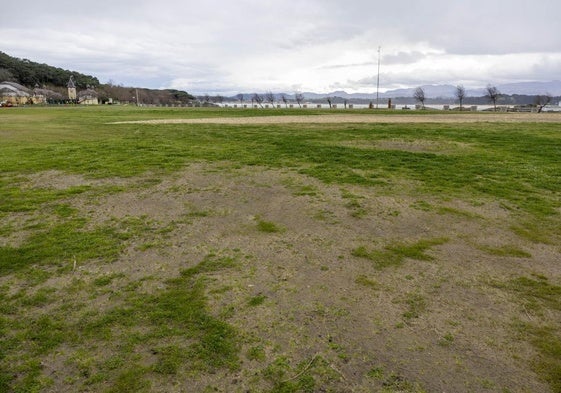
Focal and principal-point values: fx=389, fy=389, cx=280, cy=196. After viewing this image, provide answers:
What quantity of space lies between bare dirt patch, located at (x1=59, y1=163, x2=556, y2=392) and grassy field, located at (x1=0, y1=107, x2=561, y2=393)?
2 centimetres

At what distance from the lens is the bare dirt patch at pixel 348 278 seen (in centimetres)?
333

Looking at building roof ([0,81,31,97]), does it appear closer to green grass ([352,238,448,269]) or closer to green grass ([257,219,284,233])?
green grass ([257,219,284,233])

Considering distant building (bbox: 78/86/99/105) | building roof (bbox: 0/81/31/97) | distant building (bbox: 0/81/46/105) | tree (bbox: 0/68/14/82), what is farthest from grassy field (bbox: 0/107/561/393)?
tree (bbox: 0/68/14/82)

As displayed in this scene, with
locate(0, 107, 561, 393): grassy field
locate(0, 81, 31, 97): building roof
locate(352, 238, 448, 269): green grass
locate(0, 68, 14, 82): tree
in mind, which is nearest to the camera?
locate(0, 107, 561, 393): grassy field

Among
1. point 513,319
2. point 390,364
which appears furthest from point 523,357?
point 390,364

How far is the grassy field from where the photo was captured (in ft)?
10.7

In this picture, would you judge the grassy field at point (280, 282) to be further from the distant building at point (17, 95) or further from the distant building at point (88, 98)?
the distant building at point (88, 98)

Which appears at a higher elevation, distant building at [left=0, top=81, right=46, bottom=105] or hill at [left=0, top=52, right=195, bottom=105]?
hill at [left=0, top=52, right=195, bottom=105]

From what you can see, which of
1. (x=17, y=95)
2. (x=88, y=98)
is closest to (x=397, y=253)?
(x=17, y=95)

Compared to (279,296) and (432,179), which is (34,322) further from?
(432,179)

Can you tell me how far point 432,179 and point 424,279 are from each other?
5.50 metres

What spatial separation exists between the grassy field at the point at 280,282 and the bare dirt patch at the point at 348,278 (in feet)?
0.07

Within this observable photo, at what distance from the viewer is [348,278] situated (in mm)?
4777

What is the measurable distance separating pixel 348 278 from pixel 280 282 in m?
0.84
